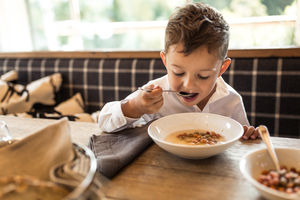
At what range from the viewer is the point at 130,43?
287cm

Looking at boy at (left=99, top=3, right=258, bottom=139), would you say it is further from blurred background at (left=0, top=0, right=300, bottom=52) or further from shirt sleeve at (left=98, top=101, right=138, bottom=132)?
blurred background at (left=0, top=0, right=300, bottom=52)

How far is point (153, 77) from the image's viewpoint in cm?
201

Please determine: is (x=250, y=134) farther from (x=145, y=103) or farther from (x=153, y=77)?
(x=153, y=77)

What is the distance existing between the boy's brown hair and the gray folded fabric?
0.39m

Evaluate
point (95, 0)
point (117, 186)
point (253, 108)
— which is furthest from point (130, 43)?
point (117, 186)

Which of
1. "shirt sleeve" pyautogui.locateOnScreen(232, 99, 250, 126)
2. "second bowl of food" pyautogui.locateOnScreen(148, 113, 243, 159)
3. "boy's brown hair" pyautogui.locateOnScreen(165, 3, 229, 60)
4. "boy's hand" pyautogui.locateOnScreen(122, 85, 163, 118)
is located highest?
"boy's brown hair" pyautogui.locateOnScreen(165, 3, 229, 60)

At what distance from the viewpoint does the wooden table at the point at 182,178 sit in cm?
70

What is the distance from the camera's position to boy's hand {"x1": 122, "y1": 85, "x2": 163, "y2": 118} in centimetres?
105

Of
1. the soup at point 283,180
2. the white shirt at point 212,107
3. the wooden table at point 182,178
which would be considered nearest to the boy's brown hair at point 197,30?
the white shirt at point 212,107

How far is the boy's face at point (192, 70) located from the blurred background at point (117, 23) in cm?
124

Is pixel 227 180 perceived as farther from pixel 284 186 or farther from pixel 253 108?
pixel 253 108

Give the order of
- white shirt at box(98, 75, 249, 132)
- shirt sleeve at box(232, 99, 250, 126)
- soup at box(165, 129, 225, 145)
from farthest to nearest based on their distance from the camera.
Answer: shirt sleeve at box(232, 99, 250, 126)
white shirt at box(98, 75, 249, 132)
soup at box(165, 129, 225, 145)

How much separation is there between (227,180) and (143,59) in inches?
57.3

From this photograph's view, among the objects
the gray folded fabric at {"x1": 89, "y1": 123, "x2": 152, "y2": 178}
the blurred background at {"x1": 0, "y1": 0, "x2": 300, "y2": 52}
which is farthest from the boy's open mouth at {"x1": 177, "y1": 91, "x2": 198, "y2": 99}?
the blurred background at {"x1": 0, "y1": 0, "x2": 300, "y2": 52}
